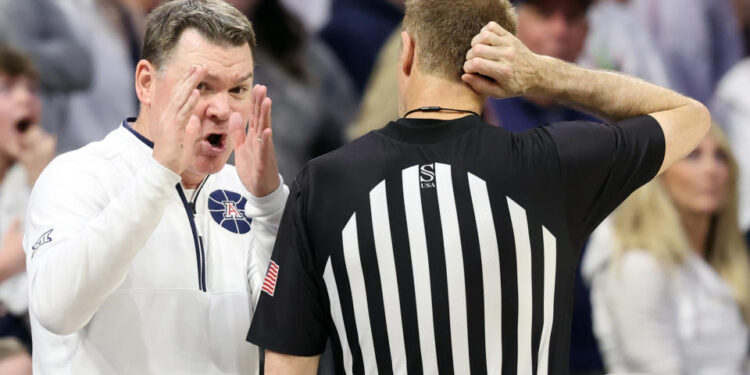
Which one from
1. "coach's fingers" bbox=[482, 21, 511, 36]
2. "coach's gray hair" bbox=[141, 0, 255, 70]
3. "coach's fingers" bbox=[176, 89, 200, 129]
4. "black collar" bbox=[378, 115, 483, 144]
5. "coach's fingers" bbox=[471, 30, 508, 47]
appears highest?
"coach's gray hair" bbox=[141, 0, 255, 70]

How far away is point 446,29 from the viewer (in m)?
1.84

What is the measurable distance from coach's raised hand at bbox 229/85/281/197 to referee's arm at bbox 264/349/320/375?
48cm

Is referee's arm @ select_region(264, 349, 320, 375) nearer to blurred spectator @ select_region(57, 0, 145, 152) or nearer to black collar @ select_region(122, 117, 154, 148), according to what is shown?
black collar @ select_region(122, 117, 154, 148)

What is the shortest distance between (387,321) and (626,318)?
13.0 feet

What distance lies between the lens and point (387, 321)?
1.81 metres

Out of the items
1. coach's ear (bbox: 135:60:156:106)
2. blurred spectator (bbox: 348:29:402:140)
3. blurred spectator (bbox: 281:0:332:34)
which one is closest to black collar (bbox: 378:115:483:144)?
coach's ear (bbox: 135:60:156:106)

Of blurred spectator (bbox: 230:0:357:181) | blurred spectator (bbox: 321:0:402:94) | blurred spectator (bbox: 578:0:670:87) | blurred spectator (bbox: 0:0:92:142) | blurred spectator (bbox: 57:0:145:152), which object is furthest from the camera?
blurred spectator (bbox: 578:0:670:87)

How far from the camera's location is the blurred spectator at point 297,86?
16.6ft

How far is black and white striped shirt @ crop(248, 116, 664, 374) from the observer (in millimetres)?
1809

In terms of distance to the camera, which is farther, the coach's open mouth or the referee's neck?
the coach's open mouth

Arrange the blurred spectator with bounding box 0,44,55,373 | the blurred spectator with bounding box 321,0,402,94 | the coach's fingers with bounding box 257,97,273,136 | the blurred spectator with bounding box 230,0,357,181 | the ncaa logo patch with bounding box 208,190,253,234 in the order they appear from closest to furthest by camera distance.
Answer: the coach's fingers with bounding box 257,97,273,136 < the ncaa logo patch with bounding box 208,190,253,234 < the blurred spectator with bounding box 0,44,55,373 < the blurred spectator with bounding box 230,0,357,181 < the blurred spectator with bounding box 321,0,402,94

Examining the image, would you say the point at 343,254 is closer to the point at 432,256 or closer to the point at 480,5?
the point at 432,256

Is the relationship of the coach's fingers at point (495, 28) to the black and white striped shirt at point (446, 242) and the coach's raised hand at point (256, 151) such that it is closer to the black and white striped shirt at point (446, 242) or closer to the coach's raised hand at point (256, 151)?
the black and white striped shirt at point (446, 242)

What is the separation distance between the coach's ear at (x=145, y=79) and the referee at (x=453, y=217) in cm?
56
